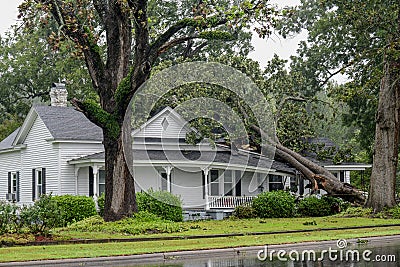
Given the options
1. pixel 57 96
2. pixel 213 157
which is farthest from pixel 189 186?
pixel 57 96

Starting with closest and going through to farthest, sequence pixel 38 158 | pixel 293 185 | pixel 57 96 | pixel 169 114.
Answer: pixel 169 114 < pixel 38 158 < pixel 293 185 < pixel 57 96

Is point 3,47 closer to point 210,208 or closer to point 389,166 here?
point 210,208

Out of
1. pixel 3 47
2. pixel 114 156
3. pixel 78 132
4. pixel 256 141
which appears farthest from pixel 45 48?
pixel 114 156

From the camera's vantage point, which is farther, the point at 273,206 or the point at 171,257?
the point at 273,206

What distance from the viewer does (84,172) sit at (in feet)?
119

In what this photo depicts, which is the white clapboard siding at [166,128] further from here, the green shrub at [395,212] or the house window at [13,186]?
the green shrub at [395,212]

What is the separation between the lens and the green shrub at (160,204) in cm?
2873

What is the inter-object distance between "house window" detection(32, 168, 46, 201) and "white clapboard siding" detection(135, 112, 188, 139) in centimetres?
612

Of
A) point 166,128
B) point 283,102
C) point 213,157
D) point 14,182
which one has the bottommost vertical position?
point 14,182

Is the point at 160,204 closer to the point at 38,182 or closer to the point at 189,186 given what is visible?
the point at 189,186

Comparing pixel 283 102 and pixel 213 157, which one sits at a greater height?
pixel 283 102

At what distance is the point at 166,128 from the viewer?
37.9 m

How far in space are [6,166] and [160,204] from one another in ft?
55.1

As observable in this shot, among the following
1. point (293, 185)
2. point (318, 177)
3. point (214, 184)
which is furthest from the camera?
point (293, 185)
